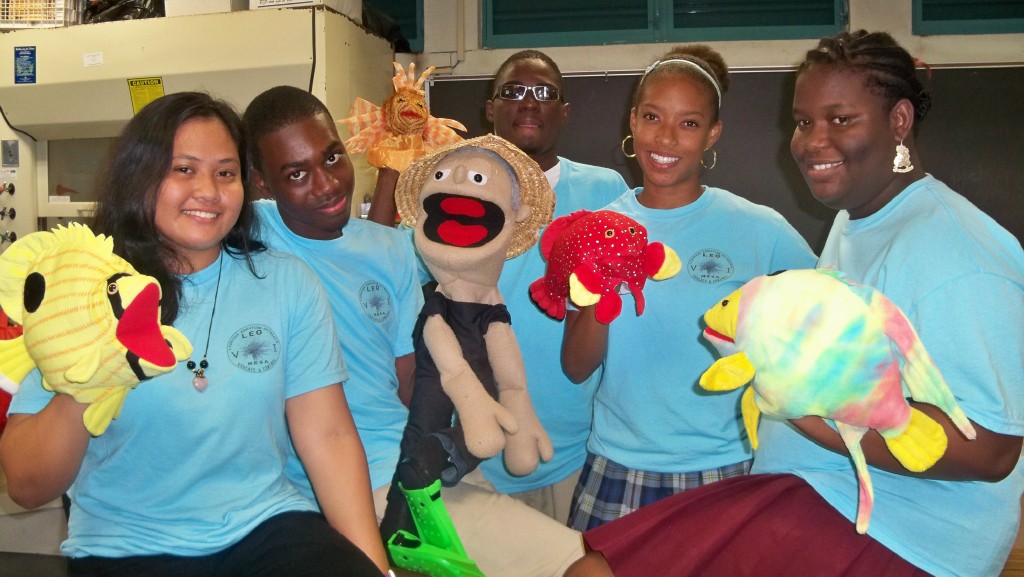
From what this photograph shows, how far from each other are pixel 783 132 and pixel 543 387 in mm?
2286

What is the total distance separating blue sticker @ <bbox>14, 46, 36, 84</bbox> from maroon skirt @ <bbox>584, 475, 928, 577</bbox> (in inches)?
134

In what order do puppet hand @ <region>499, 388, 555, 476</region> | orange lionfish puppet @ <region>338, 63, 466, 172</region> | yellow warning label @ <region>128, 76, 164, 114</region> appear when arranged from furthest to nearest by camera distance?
yellow warning label @ <region>128, 76, 164, 114</region> → orange lionfish puppet @ <region>338, 63, 466, 172</region> → puppet hand @ <region>499, 388, 555, 476</region>

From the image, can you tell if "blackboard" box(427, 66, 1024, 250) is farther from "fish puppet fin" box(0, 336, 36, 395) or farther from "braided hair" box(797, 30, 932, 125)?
"fish puppet fin" box(0, 336, 36, 395)

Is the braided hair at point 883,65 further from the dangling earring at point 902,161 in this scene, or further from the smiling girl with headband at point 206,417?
the smiling girl with headband at point 206,417

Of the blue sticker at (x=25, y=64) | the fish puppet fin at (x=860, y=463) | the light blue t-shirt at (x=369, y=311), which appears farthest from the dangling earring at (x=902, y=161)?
the blue sticker at (x=25, y=64)

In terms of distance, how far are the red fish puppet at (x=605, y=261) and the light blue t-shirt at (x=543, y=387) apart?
0.98 ft

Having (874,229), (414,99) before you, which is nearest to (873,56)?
(874,229)

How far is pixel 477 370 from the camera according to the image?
4.49 feet

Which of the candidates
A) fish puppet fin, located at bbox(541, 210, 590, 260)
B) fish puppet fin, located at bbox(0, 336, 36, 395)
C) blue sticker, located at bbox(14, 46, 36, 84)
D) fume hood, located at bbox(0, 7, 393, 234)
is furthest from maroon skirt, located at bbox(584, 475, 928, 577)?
blue sticker, located at bbox(14, 46, 36, 84)

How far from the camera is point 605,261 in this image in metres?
1.24

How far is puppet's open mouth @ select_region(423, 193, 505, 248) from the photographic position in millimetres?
1359

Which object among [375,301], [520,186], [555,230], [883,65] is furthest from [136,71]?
[883,65]

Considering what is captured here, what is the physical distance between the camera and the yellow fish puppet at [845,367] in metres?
0.86

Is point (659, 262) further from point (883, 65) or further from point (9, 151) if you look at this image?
point (9, 151)
